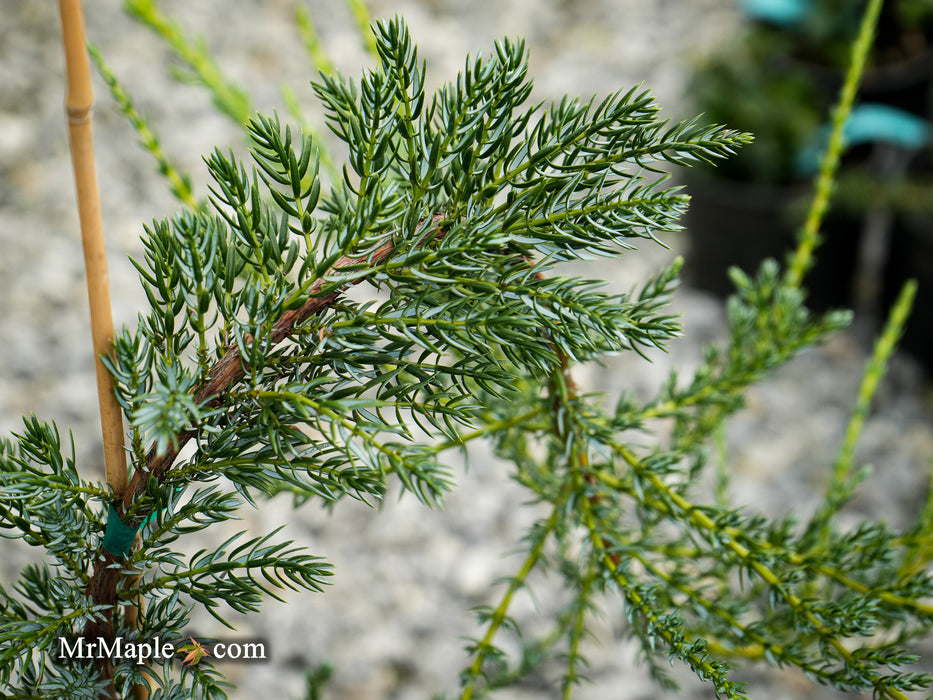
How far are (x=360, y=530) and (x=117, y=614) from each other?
77 centimetres

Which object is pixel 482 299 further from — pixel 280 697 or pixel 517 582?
pixel 280 697

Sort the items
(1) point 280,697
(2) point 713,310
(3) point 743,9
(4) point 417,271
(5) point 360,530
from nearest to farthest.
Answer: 1. (4) point 417,271
2. (1) point 280,697
3. (5) point 360,530
4. (2) point 713,310
5. (3) point 743,9

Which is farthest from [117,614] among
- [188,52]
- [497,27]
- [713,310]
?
[497,27]

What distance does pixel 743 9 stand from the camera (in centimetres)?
182

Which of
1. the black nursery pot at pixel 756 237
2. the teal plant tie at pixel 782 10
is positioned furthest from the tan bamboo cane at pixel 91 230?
the teal plant tie at pixel 782 10

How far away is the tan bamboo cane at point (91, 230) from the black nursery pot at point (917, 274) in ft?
4.54

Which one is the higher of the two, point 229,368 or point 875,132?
point 875,132

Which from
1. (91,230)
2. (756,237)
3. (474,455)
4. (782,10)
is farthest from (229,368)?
(782,10)

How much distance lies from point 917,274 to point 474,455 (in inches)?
33.4

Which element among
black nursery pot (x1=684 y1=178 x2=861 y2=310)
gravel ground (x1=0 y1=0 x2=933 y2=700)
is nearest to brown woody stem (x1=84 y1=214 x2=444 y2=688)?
gravel ground (x1=0 y1=0 x2=933 y2=700)

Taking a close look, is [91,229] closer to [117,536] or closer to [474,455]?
[117,536]

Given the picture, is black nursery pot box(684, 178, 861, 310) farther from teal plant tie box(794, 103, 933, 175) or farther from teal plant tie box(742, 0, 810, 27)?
teal plant tie box(742, 0, 810, 27)

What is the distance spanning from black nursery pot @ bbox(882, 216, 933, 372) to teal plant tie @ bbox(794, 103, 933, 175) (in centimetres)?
15

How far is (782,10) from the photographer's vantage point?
1.69m
